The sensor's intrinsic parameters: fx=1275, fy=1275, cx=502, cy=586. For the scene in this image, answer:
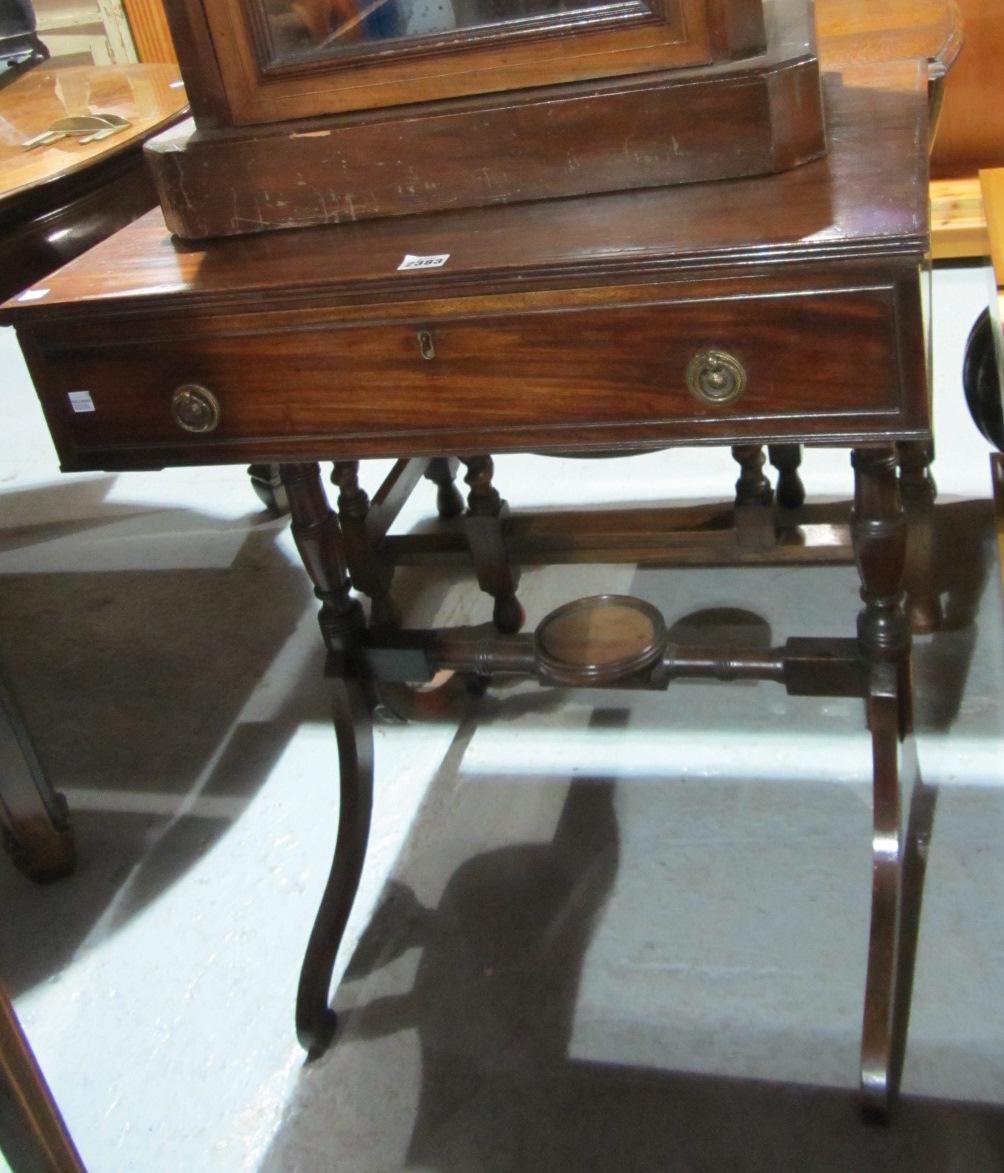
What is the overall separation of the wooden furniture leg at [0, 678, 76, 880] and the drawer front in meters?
0.61

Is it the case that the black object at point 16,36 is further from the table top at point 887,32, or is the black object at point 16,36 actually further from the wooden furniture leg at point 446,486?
the table top at point 887,32

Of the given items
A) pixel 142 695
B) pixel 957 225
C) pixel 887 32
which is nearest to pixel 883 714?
pixel 887 32

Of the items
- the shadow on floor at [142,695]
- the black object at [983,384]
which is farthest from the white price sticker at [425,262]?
the black object at [983,384]

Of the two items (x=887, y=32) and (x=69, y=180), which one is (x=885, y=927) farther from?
(x=69, y=180)

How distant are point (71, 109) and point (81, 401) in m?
1.07

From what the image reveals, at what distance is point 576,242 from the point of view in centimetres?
103

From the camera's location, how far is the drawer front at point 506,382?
0.99 m

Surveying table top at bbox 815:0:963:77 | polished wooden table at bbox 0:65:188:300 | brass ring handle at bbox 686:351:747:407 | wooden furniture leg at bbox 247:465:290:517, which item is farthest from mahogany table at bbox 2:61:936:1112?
wooden furniture leg at bbox 247:465:290:517

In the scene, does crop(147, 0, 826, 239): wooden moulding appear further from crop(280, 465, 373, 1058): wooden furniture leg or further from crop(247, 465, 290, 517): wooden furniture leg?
crop(247, 465, 290, 517): wooden furniture leg

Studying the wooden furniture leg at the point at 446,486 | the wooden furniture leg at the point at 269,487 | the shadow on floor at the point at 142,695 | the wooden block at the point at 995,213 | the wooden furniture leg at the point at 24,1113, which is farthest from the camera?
the wooden furniture leg at the point at 269,487

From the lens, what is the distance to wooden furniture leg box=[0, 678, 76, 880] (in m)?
1.69

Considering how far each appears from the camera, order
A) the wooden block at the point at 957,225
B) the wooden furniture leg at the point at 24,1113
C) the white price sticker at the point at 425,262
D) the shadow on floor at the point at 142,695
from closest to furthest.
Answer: the wooden furniture leg at the point at 24,1113, the white price sticker at the point at 425,262, the shadow on floor at the point at 142,695, the wooden block at the point at 957,225

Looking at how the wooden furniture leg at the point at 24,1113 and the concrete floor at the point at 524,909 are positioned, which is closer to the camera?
the wooden furniture leg at the point at 24,1113

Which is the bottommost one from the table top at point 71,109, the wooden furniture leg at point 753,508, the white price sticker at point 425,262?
the wooden furniture leg at point 753,508
